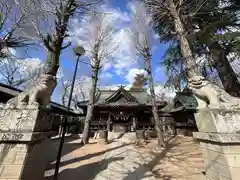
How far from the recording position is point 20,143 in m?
2.80

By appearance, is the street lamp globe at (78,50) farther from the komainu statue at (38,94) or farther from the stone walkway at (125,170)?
the stone walkway at (125,170)

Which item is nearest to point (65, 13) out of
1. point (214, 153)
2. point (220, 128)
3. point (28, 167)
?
point (28, 167)

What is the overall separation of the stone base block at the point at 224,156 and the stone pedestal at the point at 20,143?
405 cm

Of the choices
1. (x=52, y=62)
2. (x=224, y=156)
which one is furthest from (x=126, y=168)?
(x=52, y=62)

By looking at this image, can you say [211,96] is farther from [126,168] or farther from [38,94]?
[38,94]

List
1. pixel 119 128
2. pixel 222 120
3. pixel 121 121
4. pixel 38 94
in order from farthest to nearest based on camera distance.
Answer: pixel 121 121 < pixel 119 128 < pixel 38 94 < pixel 222 120

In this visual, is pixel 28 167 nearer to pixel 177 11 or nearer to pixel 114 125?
pixel 177 11

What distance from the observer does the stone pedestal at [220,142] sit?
2.74m

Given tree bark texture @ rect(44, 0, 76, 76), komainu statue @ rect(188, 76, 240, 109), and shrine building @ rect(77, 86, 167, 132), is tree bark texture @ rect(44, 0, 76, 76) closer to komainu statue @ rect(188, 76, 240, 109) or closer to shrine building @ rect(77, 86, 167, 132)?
komainu statue @ rect(188, 76, 240, 109)

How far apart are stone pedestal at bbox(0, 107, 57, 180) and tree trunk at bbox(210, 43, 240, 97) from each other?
10.3 m

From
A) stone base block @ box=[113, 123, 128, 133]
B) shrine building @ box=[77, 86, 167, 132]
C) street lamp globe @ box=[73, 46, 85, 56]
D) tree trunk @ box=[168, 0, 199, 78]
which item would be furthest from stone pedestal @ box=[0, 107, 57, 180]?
stone base block @ box=[113, 123, 128, 133]

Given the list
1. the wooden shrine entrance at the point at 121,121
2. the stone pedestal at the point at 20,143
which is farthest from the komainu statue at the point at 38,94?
the wooden shrine entrance at the point at 121,121

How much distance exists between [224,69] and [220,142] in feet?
27.3

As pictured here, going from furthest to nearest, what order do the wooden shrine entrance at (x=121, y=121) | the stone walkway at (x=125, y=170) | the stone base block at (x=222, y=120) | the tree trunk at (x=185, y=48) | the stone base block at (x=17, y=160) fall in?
the wooden shrine entrance at (x=121, y=121), the tree trunk at (x=185, y=48), the stone walkway at (x=125, y=170), the stone base block at (x=222, y=120), the stone base block at (x=17, y=160)
